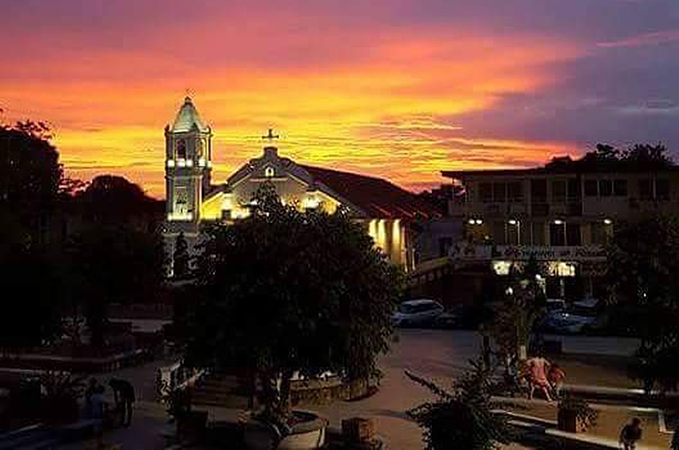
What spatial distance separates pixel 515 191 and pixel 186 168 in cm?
2311

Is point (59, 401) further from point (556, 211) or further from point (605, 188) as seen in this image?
point (605, 188)

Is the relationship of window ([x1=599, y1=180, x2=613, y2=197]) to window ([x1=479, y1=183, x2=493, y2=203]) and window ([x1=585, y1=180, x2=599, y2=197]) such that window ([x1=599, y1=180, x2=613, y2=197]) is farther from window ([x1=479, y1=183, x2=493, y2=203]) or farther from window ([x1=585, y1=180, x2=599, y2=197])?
window ([x1=479, y1=183, x2=493, y2=203])

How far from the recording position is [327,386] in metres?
23.6

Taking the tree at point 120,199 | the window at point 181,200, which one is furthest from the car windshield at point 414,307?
the tree at point 120,199

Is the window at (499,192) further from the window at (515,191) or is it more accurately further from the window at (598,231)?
the window at (598,231)

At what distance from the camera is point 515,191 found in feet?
166

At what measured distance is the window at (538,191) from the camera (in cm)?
5000

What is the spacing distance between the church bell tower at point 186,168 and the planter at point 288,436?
144 feet

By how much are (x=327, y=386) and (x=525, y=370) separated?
4.98 m

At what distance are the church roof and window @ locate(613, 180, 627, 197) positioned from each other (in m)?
27.7

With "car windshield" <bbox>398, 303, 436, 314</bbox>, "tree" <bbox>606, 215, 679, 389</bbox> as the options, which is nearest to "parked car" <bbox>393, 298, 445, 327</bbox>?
"car windshield" <bbox>398, 303, 436, 314</bbox>

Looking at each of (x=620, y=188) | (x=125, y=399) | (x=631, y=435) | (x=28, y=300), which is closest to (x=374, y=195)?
(x=620, y=188)

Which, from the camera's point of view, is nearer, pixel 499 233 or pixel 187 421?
pixel 187 421

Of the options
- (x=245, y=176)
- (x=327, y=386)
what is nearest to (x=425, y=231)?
(x=245, y=176)
